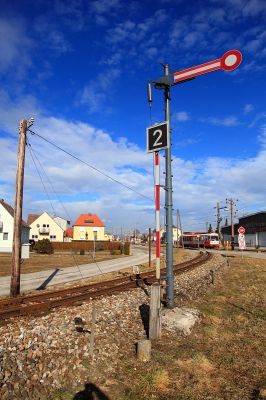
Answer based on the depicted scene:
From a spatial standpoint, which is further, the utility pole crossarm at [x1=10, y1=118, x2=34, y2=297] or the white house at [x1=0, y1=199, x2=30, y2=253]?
the white house at [x1=0, y1=199, x2=30, y2=253]

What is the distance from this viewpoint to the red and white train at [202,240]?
212 feet

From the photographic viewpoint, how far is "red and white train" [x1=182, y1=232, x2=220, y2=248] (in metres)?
64.8

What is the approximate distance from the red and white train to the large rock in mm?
55985

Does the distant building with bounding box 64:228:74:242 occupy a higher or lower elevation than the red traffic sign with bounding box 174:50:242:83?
lower

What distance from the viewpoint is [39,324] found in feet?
26.3

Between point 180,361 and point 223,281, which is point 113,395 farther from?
A: point 223,281

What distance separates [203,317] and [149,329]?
2.69 meters

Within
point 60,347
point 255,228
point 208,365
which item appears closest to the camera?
point 60,347

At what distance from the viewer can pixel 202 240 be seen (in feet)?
219

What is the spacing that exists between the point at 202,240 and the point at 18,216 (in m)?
56.0

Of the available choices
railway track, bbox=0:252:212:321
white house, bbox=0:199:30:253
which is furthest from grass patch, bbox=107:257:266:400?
white house, bbox=0:199:30:253

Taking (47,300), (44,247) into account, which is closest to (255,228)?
(44,247)

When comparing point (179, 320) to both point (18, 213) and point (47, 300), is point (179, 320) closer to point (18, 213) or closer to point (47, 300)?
point (47, 300)

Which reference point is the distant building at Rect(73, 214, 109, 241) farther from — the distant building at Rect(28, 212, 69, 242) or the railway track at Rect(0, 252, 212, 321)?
the railway track at Rect(0, 252, 212, 321)
